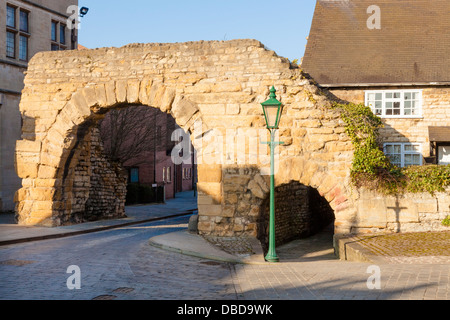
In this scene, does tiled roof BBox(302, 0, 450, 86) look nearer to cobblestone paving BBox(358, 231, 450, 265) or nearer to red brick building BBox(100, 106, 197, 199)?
cobblestone paving BBox(358, 231, 450, 265)

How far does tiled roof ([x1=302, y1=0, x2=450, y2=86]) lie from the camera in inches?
736

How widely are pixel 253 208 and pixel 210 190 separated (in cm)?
113

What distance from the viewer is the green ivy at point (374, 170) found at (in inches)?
460

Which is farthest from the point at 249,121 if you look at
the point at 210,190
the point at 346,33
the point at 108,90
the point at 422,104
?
the point at 346,33

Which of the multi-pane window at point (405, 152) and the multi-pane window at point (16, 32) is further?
the multi-pane window at point (16, 32)

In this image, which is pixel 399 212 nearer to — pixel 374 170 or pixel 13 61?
pixel 374 170

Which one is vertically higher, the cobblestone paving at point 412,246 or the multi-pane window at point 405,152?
the multi-pane window at point 405,152

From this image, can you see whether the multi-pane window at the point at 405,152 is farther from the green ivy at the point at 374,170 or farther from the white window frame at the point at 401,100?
the green ivy at the point at 374,170

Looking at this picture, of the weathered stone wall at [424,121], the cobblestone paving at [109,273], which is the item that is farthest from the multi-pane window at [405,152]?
the cobblestone paving at [109,273]

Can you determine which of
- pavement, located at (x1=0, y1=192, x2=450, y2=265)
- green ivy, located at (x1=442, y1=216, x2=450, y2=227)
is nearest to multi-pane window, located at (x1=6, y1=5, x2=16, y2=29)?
pavement, located at (x1=0, y1=192, x2=450, y2=265)

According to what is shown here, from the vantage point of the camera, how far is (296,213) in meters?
17.5

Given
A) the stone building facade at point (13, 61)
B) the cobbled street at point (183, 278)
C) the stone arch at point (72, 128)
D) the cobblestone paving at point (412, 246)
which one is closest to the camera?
the cobbled street at point (183, 278)

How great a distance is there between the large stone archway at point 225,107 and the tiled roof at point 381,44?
7.16 m
